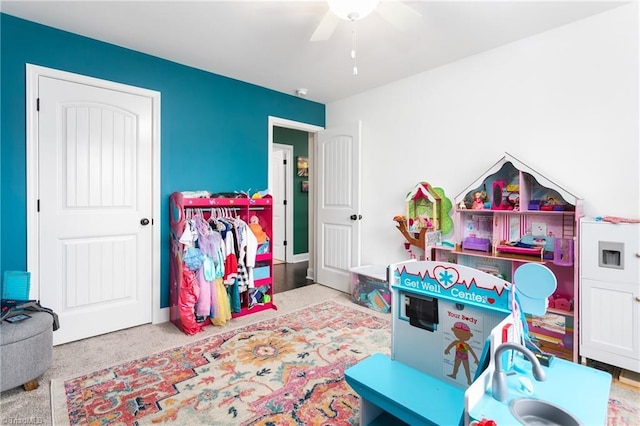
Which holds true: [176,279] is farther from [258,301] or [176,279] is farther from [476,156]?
[476,156]

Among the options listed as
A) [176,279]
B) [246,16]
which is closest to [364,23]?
[246,16]

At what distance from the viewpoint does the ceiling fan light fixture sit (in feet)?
5.78

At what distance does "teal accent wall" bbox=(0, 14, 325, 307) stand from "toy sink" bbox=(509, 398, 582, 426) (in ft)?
10.00

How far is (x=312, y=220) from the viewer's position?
16.3 ft

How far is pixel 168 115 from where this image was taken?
10.5 feet

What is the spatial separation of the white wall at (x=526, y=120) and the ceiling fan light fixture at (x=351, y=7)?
168cm

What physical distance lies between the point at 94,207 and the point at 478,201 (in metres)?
3.32

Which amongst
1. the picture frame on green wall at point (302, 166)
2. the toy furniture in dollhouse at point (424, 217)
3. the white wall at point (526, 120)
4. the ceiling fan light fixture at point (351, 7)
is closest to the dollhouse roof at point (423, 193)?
the toy furniture in dollhouse at point (424, 217)

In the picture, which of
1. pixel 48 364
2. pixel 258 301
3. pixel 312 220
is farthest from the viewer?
pixel 312 220

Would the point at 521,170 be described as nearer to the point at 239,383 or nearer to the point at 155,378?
the point at 239,383

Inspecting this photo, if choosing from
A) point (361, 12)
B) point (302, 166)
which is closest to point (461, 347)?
point (361, 12)

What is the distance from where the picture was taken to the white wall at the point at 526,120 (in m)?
2.32

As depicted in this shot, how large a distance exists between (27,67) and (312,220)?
3.45 metres

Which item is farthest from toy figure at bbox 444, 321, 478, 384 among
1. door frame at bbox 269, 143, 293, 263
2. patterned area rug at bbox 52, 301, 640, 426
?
door frame at bbox 269, 143, 293, 263
